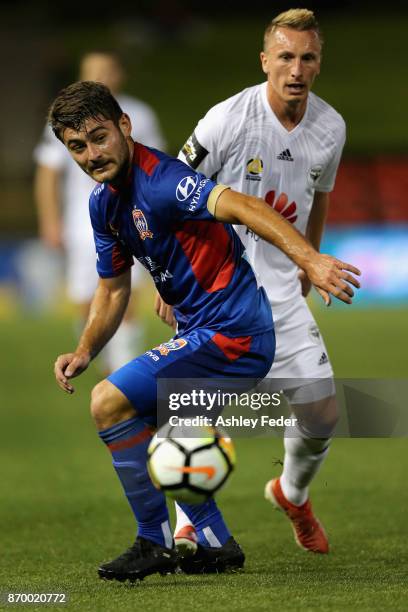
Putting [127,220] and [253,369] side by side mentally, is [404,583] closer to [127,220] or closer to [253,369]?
[253,369]

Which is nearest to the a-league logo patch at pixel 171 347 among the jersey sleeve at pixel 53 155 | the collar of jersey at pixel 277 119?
the collar of jersey at pixel 277 119

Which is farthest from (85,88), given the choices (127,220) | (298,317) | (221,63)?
(221,63)

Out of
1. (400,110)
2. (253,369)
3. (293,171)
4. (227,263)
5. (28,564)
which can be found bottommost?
(28,564)

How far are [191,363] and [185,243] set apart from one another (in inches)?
17.7

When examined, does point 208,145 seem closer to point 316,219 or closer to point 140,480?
point 316,219

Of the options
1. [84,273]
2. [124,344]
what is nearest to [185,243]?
[124,344]

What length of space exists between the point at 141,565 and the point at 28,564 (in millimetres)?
711

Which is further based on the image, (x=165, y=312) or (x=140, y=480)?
(x=165, y=312)

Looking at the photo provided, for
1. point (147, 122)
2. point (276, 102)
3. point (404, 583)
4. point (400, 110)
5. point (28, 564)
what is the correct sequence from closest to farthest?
1. point (404, 583)
2. point (28, 564)
3. point (276, 102)
4. point (147, 122)
5. point (400, 110)

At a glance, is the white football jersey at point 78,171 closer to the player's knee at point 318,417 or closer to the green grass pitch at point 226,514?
the green grass pitch at point 226,514

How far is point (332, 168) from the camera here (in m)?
5.63

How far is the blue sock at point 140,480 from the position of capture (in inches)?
179

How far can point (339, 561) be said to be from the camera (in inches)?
201

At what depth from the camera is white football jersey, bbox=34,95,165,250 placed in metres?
8.99
